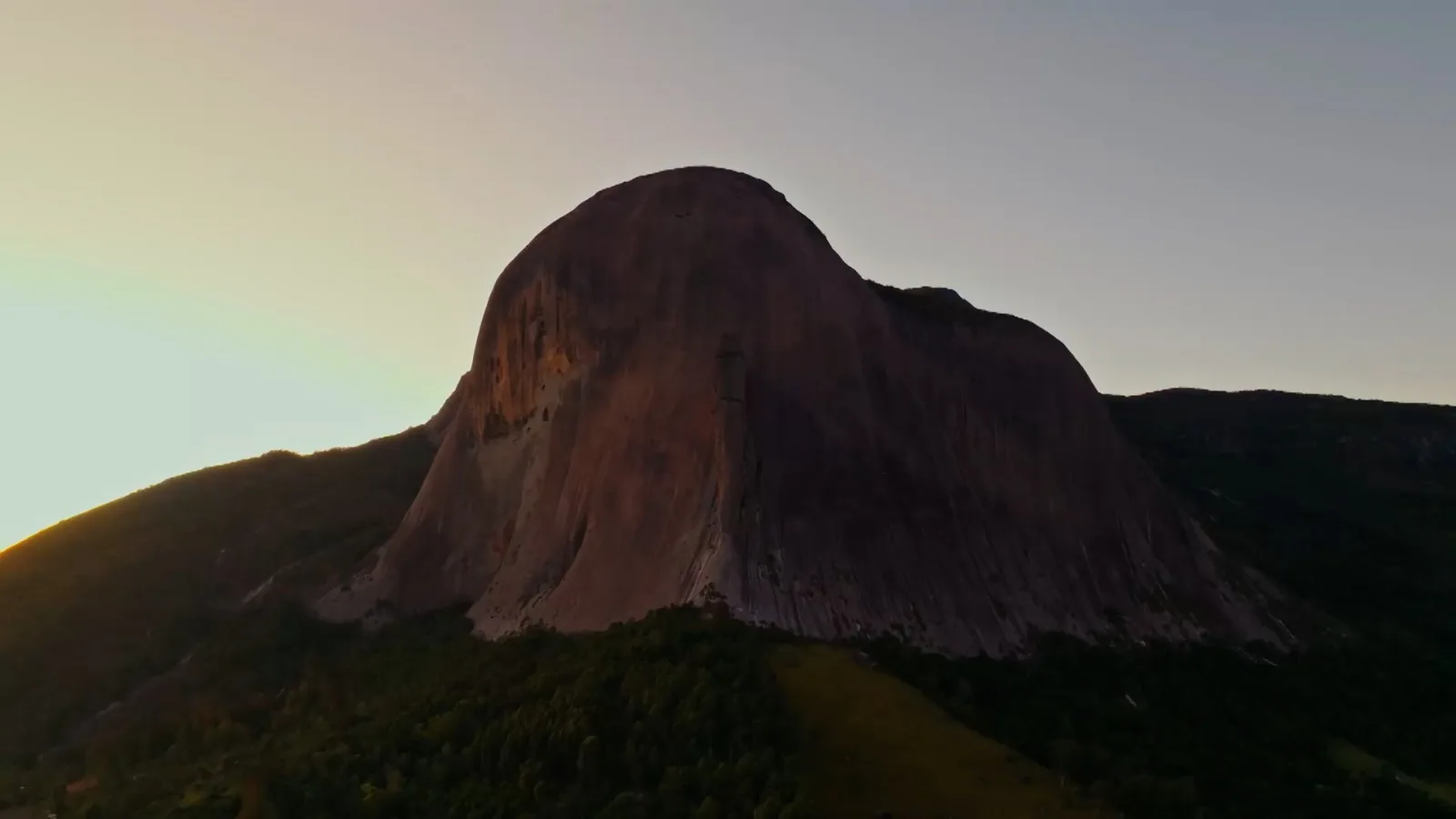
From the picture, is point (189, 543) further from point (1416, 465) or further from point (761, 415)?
point (1416, 465)

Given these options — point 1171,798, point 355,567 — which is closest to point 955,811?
point 1171,798

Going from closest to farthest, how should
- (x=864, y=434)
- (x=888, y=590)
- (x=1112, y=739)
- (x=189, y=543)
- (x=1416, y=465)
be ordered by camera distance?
(x=1112, y=739) < (x=888, y=590) < (x=864, y=434) < (x=189, y=543) < (x=1416, y=465)

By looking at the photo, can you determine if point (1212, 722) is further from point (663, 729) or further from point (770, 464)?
point (663, 729)

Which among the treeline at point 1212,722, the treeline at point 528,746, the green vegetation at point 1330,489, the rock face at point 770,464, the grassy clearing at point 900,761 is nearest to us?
the treeline at point 528,746

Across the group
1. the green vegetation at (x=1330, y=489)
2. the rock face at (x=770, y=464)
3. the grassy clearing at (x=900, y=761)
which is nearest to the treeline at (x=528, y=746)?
the grassy clearing at (x=900, y=761)

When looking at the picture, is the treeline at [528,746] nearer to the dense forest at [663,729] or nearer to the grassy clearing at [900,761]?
the dense forest at [663,729]

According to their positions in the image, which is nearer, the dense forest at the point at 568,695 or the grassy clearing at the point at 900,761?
the grassy clearing at the point at 900,761

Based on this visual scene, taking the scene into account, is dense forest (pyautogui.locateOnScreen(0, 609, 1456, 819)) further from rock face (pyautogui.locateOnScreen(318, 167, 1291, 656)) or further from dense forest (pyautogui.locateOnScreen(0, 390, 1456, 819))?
rock face (pyautogui.locateOnScreen(318, 167, 1291, 656))
